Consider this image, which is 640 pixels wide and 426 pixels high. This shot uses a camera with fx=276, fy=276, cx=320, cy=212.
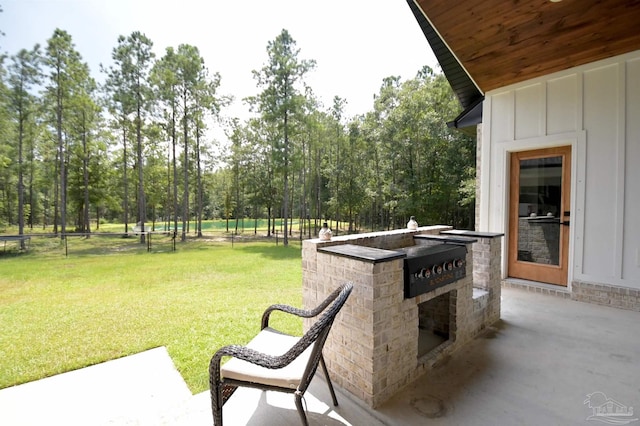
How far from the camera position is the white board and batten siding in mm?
3375

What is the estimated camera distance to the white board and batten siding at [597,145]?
11.1 feet

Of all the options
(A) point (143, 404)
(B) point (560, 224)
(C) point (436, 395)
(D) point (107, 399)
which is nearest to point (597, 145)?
(B) point (560, 224)

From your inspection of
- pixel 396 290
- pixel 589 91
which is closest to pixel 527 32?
pixel 589 91

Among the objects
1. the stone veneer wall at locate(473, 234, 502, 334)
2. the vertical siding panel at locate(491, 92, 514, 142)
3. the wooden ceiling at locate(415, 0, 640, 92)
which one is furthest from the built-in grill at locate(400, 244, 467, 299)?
the vertical siding panel at locate(491, 92, 514, 142)

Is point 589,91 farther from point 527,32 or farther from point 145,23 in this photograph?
point 145,23

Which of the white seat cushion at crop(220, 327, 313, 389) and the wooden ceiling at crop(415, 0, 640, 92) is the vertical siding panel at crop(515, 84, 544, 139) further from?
the white seat cushion at crop(220, 327, 313, 389)

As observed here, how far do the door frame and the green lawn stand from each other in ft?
11.8

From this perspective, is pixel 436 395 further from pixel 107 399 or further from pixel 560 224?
pixel 560 224

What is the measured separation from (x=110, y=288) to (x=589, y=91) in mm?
8555

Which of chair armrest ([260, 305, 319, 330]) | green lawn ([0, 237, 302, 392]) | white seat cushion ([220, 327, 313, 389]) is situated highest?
chair armrest ([260, 305, 319, 330])

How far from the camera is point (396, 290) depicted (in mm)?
1815

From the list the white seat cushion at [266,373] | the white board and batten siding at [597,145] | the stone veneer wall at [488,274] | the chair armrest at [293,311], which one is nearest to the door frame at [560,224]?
the white board and batten siding at [597,145]

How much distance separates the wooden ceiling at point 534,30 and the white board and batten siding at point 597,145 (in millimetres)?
282

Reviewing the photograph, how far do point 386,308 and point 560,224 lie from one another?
12.6 ft
